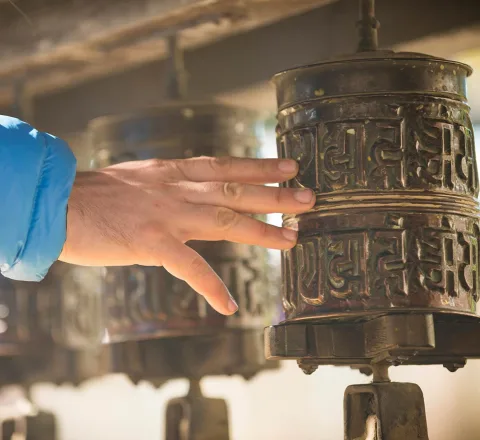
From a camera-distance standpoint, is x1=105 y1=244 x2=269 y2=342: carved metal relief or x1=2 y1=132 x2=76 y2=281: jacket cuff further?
x1=105 y1=244 x2=269 y2=342: carved metal relief

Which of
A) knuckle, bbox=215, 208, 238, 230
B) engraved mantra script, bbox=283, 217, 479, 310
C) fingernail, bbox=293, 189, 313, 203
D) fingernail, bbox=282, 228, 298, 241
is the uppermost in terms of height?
fingernail, bbox=293, 189, 313, 203

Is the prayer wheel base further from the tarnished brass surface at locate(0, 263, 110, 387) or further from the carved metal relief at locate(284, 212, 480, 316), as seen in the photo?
the tarnished brass surface at locate(0, 263, 110, 387)

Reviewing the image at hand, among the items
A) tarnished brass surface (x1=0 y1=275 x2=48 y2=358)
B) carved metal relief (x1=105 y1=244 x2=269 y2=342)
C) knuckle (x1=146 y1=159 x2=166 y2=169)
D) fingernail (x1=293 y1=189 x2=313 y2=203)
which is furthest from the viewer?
tarnished brass surface (x1=0 y1=275 x2=48 y2=358)

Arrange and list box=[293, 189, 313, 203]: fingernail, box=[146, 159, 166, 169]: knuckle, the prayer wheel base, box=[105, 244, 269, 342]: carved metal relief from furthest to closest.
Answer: box=[105, 244, 269, 342]: carved metal relief
box=[146, 159, 166, 169]: knuckle
box=[293, 189, 313, 203]: fingernail
the prayer wheel base

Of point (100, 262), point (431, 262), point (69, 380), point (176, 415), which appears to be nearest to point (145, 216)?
point (100, 262)

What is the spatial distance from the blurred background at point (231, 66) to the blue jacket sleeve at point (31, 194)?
0.71 meters

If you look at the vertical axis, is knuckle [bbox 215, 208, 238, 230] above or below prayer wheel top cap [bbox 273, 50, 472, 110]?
below

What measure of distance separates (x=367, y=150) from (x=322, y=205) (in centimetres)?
9

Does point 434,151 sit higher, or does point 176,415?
point 434,151

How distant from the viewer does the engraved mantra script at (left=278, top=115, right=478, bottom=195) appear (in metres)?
1.45

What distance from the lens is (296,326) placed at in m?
1.48

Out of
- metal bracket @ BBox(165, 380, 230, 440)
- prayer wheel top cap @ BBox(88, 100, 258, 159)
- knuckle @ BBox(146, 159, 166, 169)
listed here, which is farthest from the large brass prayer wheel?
knuckle @ BBox(146, 159, 166, 169)

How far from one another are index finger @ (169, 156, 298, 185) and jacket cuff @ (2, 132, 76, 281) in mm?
169

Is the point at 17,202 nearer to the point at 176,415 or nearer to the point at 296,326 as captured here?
the point at 296,326
